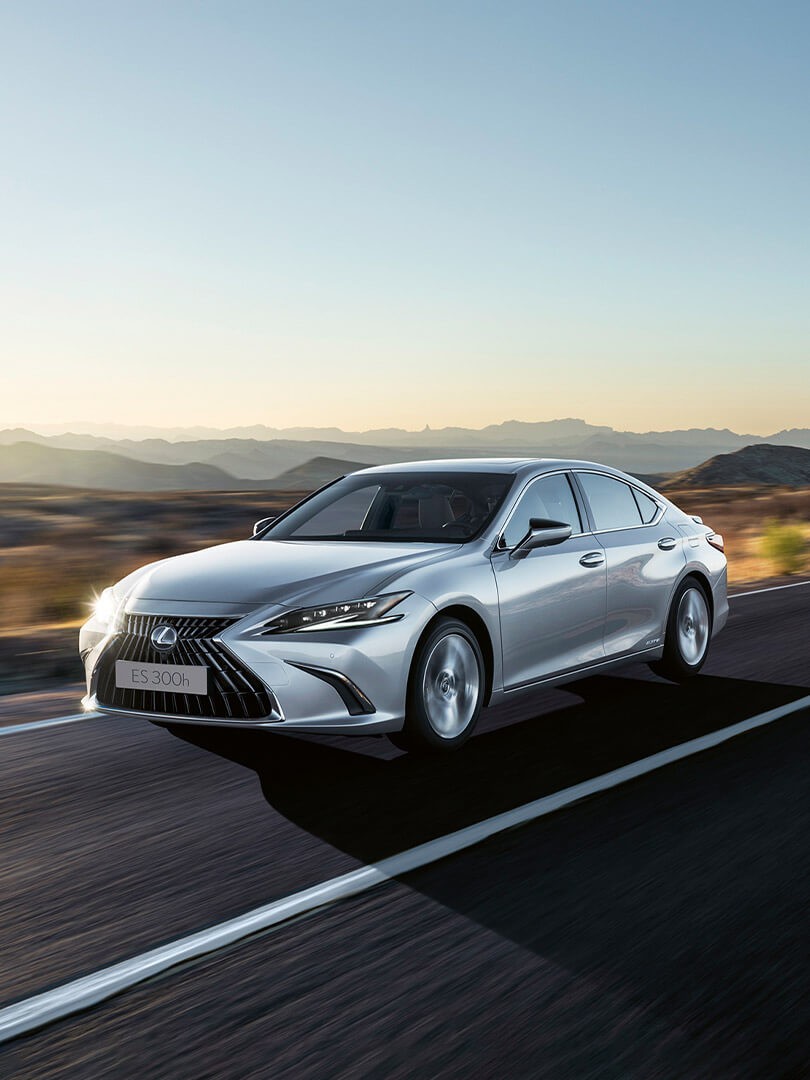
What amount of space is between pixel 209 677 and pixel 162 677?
0.27 meters

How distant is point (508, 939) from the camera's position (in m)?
3.80

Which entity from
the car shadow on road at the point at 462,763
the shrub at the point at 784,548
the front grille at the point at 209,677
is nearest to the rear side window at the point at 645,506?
the car shadow on road at the point at 462,763

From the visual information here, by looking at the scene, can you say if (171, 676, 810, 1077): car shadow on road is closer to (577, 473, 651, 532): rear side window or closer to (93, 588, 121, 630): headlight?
(93, 588, 121, 630): headlight

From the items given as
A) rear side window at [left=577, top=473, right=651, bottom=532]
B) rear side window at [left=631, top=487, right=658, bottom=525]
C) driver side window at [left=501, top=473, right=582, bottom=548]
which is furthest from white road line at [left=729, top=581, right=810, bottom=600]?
driver side window at [left=501, top=473, right=582, bottom=548]

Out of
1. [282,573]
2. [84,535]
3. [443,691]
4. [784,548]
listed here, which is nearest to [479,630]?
[443,691]

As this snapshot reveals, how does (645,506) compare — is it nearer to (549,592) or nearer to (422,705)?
(549,592)

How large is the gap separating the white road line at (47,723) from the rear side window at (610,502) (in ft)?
11.1

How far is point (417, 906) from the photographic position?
4.08 m

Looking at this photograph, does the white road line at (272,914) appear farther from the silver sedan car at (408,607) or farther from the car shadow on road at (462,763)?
the silver sedan car at (408,607)

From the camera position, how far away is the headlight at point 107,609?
6191 mm

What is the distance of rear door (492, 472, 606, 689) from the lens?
6664 millimetres

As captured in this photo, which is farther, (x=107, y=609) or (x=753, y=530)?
(x=753, y=530)

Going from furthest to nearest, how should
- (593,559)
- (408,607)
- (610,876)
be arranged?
(593,559) → (408,607) → (610,876)

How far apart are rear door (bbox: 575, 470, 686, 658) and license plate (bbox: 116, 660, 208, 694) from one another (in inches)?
113
